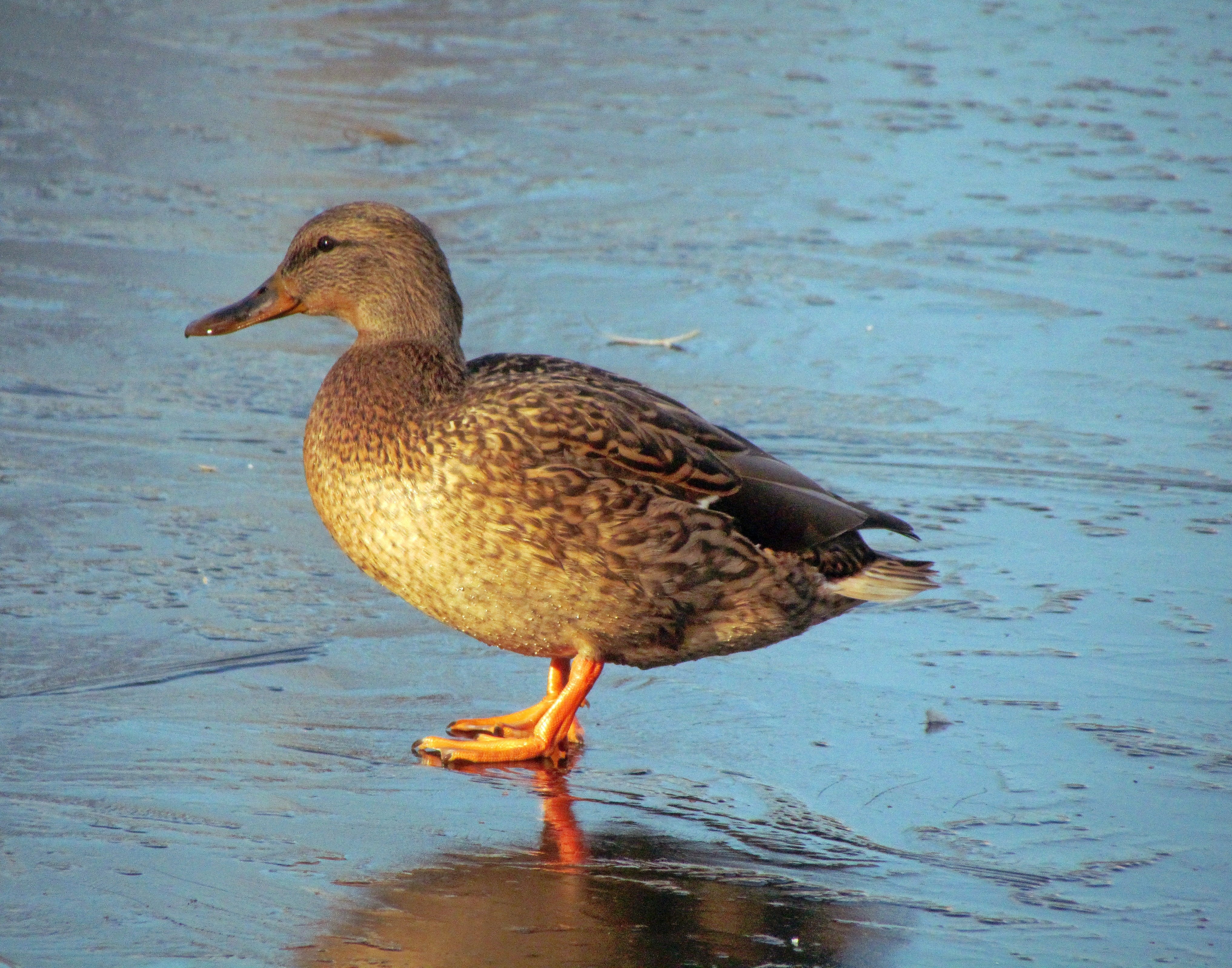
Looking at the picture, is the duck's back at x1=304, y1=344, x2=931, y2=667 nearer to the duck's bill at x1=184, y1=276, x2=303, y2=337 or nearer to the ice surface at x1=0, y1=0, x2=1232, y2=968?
the ice surface at x1=0, y1=0, x2=1232, y2=968

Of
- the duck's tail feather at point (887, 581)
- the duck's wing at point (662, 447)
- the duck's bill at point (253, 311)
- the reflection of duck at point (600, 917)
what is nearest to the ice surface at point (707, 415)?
the reflection of duck at point (600, 917)

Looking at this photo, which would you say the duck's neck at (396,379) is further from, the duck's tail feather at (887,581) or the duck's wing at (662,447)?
the duck's tail feather at (887,581)

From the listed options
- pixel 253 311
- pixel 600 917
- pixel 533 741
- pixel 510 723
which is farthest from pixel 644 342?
pixel 600 917

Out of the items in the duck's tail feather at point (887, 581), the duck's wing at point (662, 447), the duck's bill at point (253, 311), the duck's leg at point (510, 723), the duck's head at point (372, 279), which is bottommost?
the duck's leg at point (510, 723)

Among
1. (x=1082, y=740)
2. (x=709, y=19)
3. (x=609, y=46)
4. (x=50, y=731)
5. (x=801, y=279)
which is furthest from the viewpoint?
(x=709, y=19)

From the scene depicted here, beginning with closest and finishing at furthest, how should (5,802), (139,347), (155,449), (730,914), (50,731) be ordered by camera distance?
(730,914), (5,802), (50,731), (155,449), (139,347)

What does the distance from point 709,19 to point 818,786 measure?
32.1 feet

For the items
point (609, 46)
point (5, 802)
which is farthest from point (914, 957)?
point (609, 46)

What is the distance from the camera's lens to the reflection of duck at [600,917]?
281 cm

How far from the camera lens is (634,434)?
3.91 metres

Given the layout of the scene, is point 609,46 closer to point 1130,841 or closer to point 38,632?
point 38,632

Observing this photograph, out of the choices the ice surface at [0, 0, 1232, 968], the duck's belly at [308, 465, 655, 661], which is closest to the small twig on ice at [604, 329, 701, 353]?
the ice surface at [0, 0, 1232, 968]

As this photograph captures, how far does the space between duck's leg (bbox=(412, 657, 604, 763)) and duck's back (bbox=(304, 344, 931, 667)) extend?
9 centimetres

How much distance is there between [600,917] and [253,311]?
207 cm
